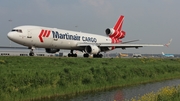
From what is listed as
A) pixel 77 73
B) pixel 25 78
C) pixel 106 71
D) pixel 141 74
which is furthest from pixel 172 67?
pixel 25 78

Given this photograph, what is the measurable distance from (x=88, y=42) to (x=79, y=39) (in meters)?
2.80

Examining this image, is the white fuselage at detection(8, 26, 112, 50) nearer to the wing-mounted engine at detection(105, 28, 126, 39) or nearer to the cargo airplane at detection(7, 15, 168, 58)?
the cargo airplane at detection(7, 15, 168, 58)

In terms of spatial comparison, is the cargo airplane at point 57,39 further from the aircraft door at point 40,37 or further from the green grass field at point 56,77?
the green grass field at point 56,77

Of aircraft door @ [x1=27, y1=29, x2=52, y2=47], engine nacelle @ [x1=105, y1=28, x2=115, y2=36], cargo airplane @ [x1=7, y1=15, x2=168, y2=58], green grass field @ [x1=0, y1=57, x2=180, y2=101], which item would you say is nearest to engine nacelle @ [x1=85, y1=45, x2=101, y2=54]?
cargo airplane @ [x1=7, y1=15, x2=168, y2=58]

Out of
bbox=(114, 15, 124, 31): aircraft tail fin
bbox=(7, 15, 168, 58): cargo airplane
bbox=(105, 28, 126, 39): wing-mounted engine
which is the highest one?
bbox=(114, 15, 124, 31): aircraft tail fin

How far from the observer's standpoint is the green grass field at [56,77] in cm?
2034

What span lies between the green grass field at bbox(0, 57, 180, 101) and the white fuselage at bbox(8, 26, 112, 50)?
18.3 ft

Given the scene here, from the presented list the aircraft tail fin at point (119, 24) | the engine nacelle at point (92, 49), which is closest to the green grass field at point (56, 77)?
the engine nacelle at point (92, 49)

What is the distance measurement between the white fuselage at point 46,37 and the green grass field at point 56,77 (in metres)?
5.57

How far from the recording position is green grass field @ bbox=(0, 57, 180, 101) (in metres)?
20.3

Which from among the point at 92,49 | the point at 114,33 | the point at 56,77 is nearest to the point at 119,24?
the point at 114,33

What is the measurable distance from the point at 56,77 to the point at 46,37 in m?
15.3

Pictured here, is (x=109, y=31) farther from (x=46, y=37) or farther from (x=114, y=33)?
(x=46, y=37)

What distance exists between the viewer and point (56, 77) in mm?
23969
